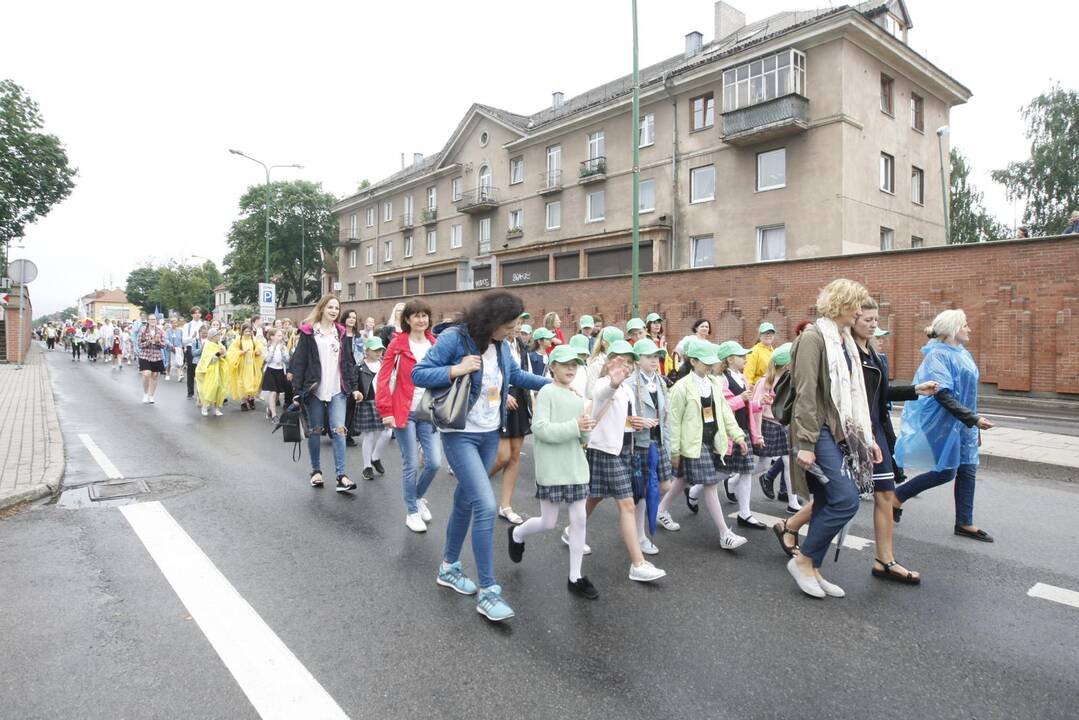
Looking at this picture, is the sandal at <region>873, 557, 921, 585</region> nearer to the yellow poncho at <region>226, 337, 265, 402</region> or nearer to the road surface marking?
the road surface marking

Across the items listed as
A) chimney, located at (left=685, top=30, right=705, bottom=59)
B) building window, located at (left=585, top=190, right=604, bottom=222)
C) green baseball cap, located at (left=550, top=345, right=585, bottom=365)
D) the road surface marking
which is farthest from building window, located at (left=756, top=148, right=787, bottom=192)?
green baseball cap, located at (left=550, top=345, right=585, bottom=365)

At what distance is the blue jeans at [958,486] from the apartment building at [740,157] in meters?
21.3

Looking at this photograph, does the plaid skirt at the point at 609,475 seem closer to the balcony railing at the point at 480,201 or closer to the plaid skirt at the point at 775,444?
the plaid skirt at the point at 775,444

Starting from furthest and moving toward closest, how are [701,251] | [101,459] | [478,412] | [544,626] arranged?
[701,251], [101,459], [478,412], [544,626]

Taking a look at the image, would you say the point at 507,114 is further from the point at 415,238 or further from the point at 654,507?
the point at 654,507

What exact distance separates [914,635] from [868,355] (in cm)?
161

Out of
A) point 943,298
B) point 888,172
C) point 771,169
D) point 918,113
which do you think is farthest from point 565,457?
point 918,113

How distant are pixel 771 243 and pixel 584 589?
25.0 metres

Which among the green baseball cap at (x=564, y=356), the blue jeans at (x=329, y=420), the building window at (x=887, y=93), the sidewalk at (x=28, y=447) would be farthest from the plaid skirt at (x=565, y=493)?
the building window at (x=887, y=93)

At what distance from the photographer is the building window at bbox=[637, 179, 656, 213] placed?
30.6 metres

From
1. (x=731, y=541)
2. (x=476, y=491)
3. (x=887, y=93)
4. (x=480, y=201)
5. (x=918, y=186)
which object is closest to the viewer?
(x=476, y=491)

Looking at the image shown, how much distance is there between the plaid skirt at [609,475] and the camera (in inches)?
164

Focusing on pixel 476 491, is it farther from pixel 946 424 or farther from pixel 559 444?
pixel 946 424

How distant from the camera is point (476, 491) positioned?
12.3 feet
